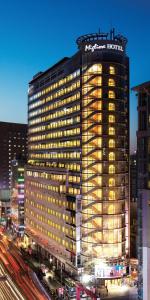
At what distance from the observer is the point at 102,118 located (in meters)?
92.2

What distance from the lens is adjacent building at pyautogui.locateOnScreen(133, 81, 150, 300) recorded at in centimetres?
6019

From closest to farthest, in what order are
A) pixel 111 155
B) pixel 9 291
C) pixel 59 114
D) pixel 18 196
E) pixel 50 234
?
pixel 9 291 → pixel 111 155 → pixel 50 234 → pixel 59 114 → pixel 18 196

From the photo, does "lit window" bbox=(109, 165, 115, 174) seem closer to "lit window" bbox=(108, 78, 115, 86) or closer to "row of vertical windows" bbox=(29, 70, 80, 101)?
"lit window" bbox=(108, 78, 115, 86)

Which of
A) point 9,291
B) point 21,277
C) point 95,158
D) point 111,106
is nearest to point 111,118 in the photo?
point 111,106

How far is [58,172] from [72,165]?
8783mm

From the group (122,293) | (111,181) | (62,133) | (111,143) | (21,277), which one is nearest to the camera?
(21,277)

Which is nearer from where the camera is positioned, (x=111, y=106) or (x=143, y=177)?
(x=143, y=177)

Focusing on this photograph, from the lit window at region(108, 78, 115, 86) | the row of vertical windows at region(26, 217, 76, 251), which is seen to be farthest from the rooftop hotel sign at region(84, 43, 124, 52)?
the row of vertical windows at region(26, 217, 76, 251)

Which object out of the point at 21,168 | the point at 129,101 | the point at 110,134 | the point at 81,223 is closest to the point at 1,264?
the point at 81,223

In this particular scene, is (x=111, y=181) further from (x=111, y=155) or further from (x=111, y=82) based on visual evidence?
(x=111, y=82)

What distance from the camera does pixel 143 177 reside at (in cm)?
6397

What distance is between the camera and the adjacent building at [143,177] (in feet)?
197

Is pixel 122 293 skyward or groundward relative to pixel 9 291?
groundward

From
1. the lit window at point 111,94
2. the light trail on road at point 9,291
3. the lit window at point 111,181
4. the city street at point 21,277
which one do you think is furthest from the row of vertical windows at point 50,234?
the lit window at point 111,94
